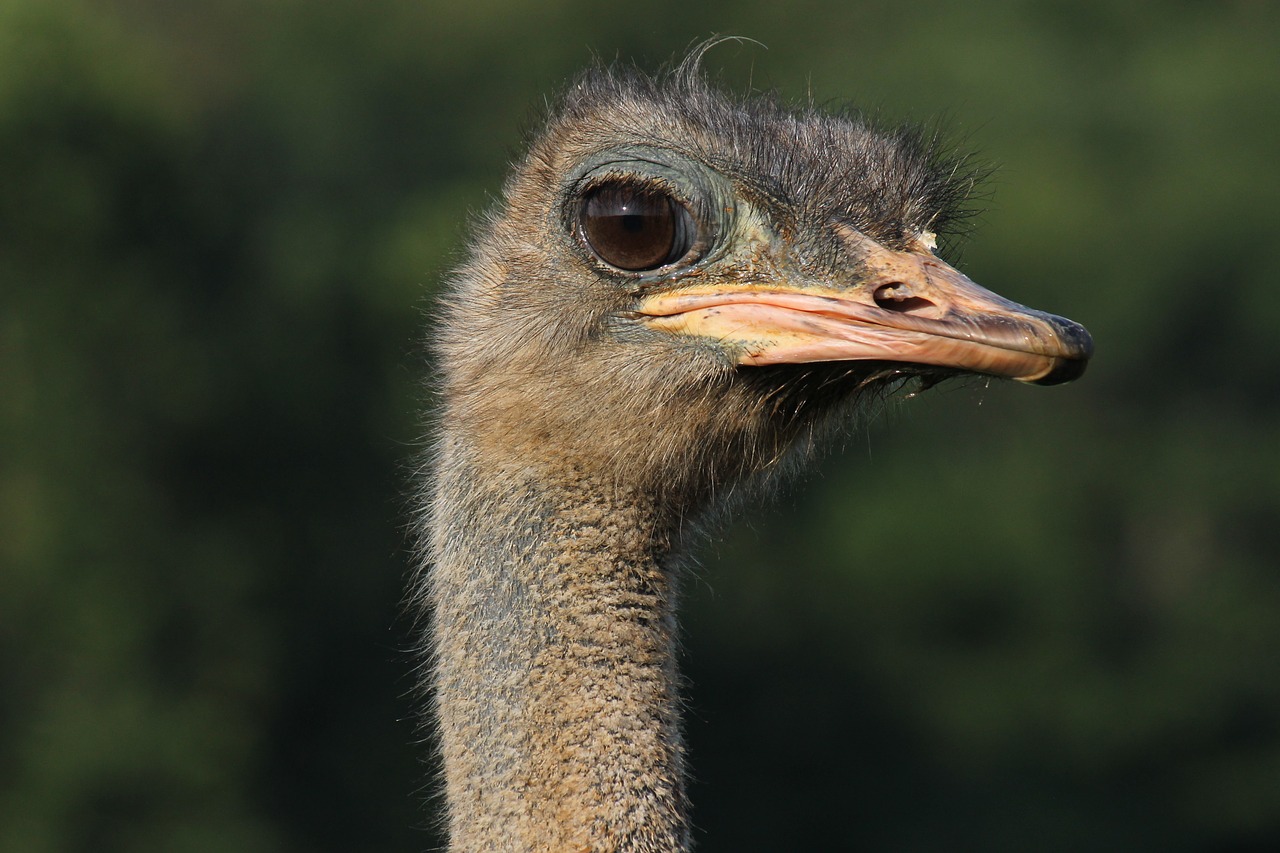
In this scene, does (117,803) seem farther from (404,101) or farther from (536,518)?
(536,518)

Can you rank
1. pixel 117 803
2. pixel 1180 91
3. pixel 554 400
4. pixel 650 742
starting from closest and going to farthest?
pixel 650 742 < pixel 554 400 < pixel 117 803 < pixel 1180 91

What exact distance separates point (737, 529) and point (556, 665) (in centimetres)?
1156

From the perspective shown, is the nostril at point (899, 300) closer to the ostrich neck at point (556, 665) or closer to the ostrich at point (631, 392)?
the ostrich at point (631, 392)

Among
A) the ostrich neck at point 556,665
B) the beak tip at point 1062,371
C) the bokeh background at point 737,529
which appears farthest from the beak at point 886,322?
the bokeh background at point 737,529

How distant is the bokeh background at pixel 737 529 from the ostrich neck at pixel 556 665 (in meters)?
10.5

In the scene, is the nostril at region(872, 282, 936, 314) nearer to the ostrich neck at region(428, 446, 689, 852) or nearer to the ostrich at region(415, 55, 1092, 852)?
the ostrich at region(415, 55, 1092, 852)

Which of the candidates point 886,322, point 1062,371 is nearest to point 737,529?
point 886,322

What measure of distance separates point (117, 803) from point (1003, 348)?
54.8ft

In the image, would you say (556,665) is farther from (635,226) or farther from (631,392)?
(635,226)

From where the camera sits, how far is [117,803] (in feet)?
59.0

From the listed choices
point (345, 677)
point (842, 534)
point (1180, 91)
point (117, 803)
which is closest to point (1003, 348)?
point (117, 803)

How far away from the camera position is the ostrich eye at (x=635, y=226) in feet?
10.4

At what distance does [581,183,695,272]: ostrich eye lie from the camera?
3.18 metres

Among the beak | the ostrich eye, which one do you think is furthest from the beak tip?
the ostrich eye
